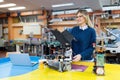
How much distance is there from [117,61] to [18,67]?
4272 mm

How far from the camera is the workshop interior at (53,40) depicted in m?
1.69

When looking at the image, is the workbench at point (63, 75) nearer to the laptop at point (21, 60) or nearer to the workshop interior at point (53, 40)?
the workshop interior at point (53, 40)

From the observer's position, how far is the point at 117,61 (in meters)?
5.55

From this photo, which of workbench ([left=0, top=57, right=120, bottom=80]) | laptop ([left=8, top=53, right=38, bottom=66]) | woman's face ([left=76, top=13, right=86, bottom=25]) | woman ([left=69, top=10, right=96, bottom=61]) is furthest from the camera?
woman ([left=69, top=10, right=96, bottom=61])

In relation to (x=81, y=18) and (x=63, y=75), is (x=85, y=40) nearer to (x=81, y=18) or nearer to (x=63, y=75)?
(x=81, y=18)

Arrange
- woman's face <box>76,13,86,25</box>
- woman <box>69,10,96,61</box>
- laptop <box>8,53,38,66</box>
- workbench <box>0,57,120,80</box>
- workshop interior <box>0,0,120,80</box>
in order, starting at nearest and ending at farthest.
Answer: workbench <box>0,57,120,80</box> < workshop interior <box>0,0,120,80</box> < laptop <box>8,53,38,66</box> < woman's face <box>76,13,86,25</box> < woman <box>69,10,96,61</box>

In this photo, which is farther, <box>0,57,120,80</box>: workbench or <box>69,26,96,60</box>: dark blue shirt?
<box>69,26,96,60</box>: dark blue shirt

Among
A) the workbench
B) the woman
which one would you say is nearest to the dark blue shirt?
the woman

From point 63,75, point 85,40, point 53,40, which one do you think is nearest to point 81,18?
point 85,40

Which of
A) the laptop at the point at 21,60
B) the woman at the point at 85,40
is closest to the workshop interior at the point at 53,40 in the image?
the laptop at the point at 21,60

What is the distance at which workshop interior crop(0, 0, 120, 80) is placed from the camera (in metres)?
1.69

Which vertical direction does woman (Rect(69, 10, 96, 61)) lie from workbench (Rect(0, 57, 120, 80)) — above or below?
above

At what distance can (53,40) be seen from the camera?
891 centimetres

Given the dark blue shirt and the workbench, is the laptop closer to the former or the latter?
the workbench
